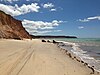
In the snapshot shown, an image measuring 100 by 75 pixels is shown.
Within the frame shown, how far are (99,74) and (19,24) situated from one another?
68.8 meters

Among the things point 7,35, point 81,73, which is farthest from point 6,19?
point 81,73

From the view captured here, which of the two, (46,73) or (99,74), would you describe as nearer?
(46,73)

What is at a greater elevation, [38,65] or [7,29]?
[7,29]

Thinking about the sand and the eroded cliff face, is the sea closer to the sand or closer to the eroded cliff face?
the sand

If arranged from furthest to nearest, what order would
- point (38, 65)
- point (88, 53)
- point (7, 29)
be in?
1. point (7, 29)
2. point (88, 53)
3. point (38, 65)

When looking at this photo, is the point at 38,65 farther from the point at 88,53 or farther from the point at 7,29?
the point at 7,29

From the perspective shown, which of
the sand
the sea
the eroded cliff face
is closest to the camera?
the sand

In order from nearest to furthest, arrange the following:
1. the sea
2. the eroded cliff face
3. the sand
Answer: the sand → the sea → the eroded cliff face

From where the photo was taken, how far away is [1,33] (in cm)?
4056

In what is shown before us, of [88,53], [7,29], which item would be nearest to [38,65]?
[88,53]

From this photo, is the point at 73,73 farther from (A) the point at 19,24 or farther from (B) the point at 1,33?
(A) the point at 19,24

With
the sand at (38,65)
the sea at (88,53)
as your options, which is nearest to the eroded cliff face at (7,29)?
the sea at (88,53)

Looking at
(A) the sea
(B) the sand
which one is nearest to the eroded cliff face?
(A) the sea

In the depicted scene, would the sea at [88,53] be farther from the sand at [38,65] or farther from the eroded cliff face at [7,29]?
the eroded cliff face at [7,29]
